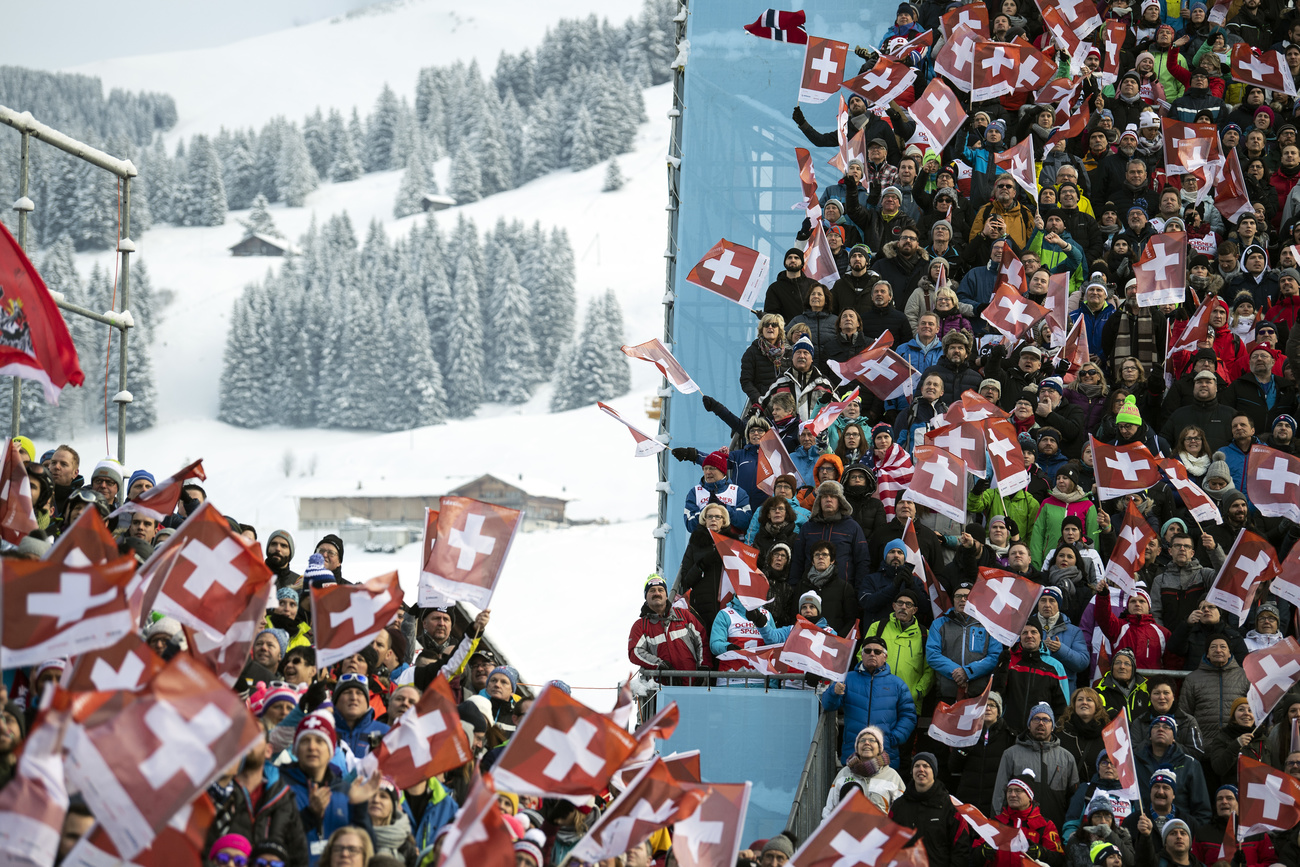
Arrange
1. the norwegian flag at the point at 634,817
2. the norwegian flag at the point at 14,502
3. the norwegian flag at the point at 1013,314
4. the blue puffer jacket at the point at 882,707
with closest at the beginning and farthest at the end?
the norwegian flag at the point at 634,817, the norwegian flag at the point at 14,502, the blue puffer jacket at the point at 882,707, the norwegian flag at the point at 1013,314

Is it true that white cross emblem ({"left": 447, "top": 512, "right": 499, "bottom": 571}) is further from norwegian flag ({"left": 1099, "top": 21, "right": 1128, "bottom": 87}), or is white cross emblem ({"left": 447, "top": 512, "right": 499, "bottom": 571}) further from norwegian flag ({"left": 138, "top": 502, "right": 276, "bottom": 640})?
norwegian flag ({"left": 1099, "top": 21, "right": 1128, "bottom": 87})

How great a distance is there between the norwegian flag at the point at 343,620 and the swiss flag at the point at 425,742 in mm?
924

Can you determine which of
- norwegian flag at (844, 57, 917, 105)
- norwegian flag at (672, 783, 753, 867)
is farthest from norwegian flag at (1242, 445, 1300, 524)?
norwegian flag at (672, 783, 753, 867)

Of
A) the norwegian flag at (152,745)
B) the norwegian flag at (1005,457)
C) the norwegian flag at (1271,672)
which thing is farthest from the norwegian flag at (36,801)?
the norwegian flag at (1005,457)

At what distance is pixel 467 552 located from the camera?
375 inches

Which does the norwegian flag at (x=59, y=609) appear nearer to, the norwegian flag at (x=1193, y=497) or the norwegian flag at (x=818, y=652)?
the norwegian flag at (x=818, y=652)

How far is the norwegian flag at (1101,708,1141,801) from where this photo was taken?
9375mm

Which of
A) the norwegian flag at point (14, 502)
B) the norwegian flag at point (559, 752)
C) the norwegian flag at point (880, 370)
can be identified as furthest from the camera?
the norwegian flag at point (880, 370)

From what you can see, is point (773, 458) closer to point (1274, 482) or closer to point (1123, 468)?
point (1123, 468)

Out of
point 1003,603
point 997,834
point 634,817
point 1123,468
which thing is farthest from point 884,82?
point 634,817

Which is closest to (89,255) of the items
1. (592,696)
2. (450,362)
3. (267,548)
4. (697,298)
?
(450,362)

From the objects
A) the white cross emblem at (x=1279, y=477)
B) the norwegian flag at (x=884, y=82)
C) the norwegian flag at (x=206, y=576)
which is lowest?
the white cross emblem at (x=1279, y=477)

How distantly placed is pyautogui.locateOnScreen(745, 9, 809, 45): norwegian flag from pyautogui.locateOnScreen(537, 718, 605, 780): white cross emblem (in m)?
13.6

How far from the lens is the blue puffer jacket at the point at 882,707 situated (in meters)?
10.1
